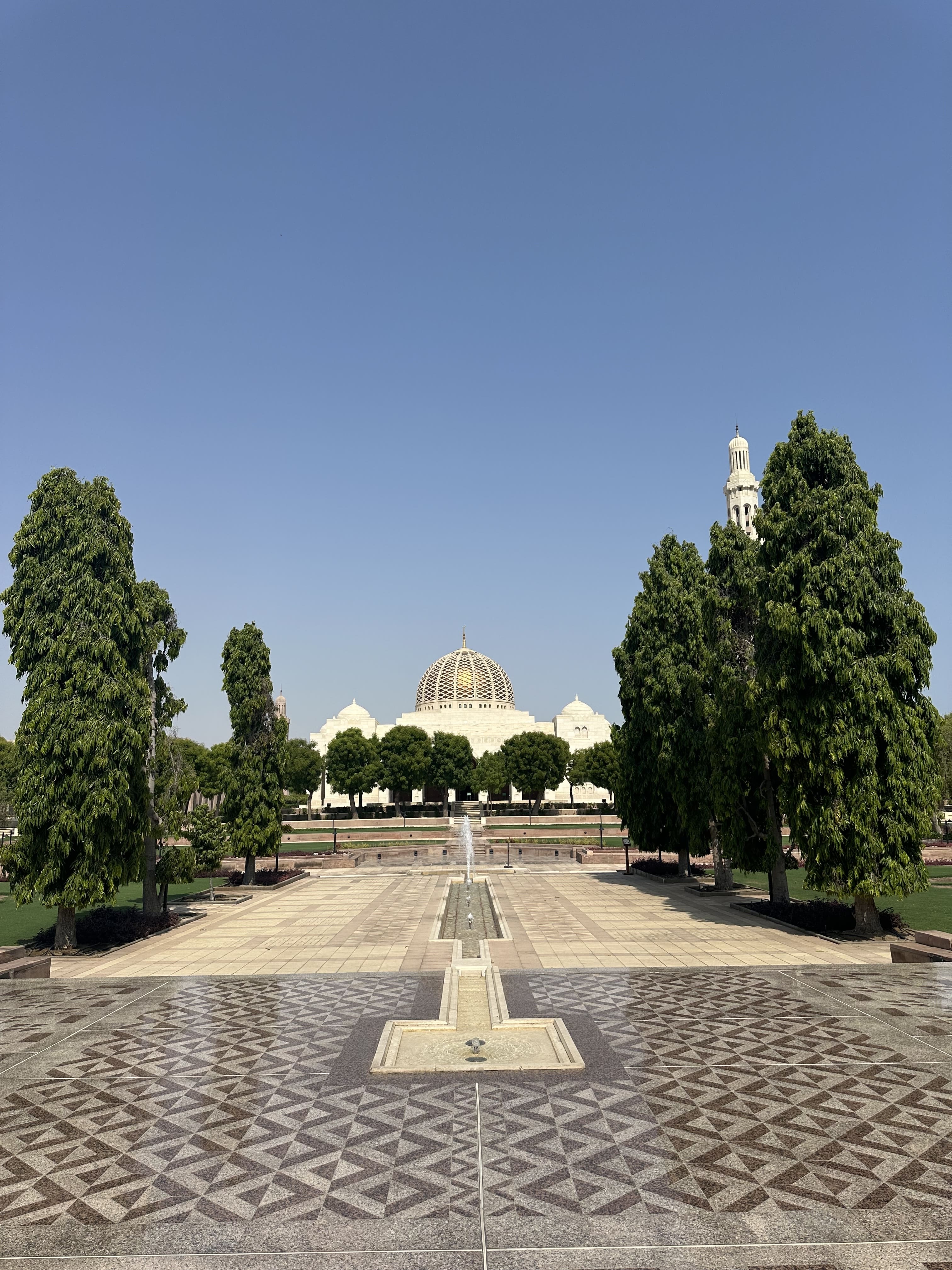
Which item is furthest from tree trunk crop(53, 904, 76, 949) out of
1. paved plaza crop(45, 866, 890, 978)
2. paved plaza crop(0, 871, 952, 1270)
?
paved plaza crop(0, 871, 952, 1270)

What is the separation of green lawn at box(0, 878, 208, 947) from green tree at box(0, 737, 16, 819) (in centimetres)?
284

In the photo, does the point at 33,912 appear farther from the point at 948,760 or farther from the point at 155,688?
the point at 948,760

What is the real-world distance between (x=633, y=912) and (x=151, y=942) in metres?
11.2

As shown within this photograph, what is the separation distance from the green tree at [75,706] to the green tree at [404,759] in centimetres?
4311

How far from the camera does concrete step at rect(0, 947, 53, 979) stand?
13.7 meters

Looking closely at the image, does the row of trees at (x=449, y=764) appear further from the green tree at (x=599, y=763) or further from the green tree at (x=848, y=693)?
the green tree at (x=848, y=693)

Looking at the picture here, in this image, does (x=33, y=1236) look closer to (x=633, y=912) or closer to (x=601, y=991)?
(x=601, y=991)

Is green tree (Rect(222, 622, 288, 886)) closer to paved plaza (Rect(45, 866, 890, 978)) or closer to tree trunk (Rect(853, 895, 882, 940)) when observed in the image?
paved plaza (Rect(45, 866, 890, 978))

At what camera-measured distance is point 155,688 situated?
19.3m

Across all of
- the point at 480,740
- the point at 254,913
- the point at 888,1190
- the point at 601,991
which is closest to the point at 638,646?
the point at 254,913

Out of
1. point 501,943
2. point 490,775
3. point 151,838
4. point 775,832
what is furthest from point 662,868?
point 490,775

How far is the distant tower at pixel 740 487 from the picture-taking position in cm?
5781

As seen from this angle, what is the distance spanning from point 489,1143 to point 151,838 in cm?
1421

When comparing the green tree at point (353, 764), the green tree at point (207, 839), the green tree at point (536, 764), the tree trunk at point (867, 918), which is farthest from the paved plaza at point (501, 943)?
the green tree at point (353, 764)
